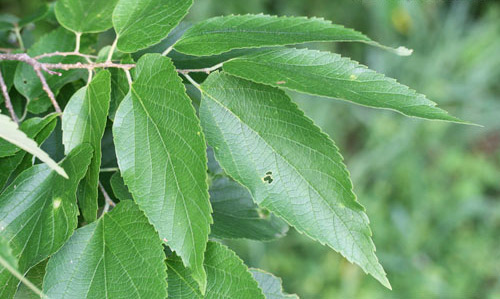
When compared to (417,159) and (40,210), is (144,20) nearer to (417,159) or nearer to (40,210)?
(40,210)

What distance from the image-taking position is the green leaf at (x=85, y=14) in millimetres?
890

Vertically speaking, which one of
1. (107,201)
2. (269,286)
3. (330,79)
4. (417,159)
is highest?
(330,79)

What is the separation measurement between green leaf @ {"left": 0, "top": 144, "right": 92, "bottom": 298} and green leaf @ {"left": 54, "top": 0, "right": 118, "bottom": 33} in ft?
0.92

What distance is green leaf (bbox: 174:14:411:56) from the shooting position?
2.33ft

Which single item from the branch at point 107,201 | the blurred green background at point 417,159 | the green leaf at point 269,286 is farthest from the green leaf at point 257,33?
the blurred green background at point 417,159

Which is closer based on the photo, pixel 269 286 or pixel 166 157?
pixel 166 157

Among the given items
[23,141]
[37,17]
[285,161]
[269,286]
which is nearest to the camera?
[23,141]

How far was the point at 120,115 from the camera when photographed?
698mm

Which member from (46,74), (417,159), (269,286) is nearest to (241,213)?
(269,286)

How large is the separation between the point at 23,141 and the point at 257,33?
33 cm

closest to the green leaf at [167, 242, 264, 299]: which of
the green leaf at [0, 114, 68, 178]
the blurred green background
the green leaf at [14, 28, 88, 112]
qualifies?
the green leaf at [0, 114, 68, 178]

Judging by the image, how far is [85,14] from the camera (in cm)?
90

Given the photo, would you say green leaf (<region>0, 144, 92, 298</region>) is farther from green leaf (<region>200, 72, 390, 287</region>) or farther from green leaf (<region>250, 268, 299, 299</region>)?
green leaf (<region>250, 268, 299, 299</region>)

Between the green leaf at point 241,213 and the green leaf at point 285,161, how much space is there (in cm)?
18
